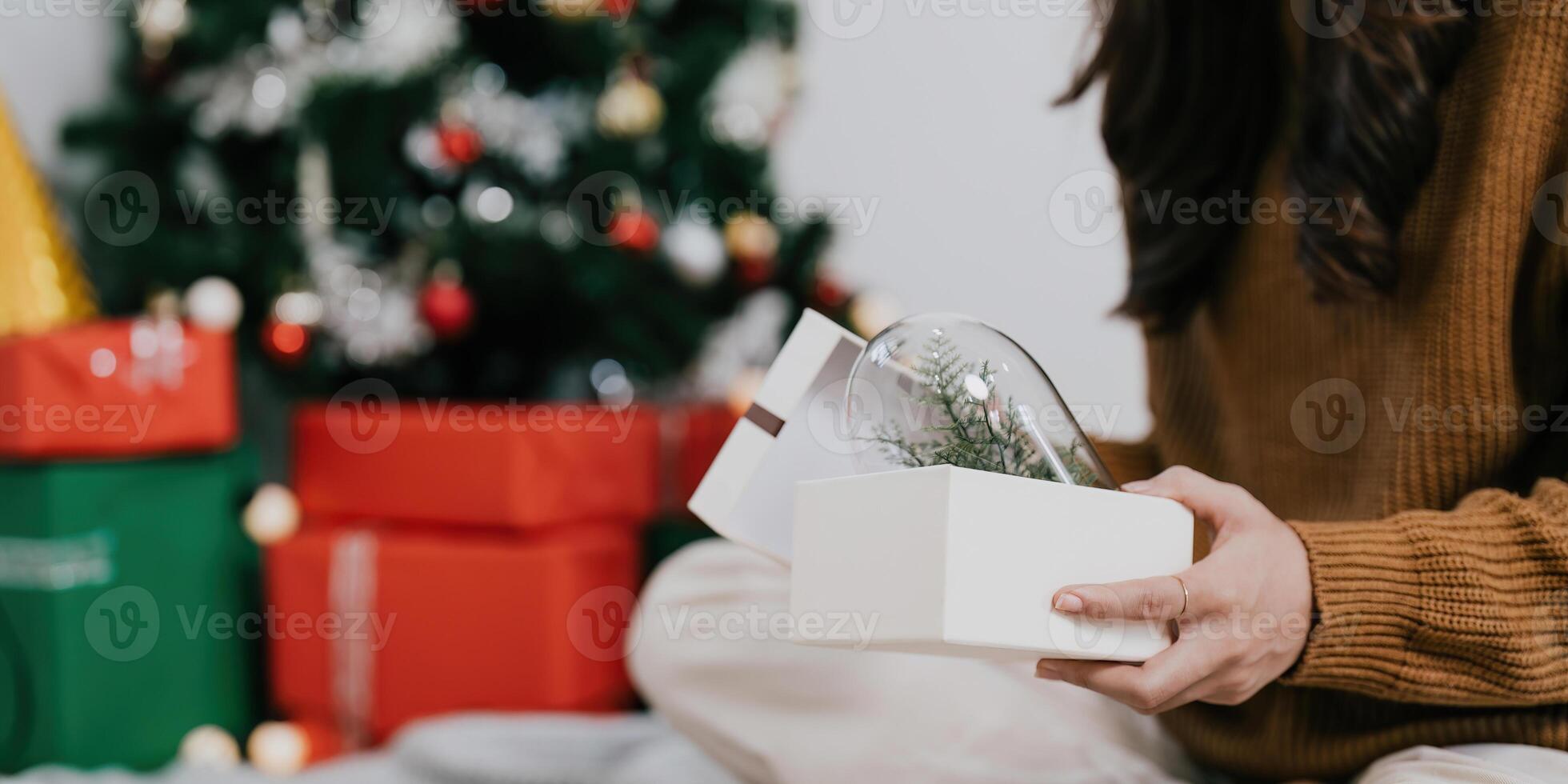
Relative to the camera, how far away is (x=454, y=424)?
120 centimetres

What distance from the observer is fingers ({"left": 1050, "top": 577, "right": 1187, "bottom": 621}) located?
46 centimetres

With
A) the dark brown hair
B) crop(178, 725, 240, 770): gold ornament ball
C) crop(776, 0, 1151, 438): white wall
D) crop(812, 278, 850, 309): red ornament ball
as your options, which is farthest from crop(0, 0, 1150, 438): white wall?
crop(178, 725, 240, 770): gold ornament ball

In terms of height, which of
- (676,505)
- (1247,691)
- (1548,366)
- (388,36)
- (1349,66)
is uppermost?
(388,36)

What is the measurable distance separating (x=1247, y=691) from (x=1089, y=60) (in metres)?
0.48

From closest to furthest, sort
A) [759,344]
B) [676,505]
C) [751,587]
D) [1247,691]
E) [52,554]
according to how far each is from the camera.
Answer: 1. [1247,691]
2. [751,587]
3. [52,554]
4. [676,505]
5. [759,344]

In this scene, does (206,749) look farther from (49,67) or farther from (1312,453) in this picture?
(1312,453)

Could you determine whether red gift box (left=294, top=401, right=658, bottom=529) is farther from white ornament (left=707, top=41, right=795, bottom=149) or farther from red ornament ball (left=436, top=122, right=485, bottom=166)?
white ornament (left=707, top=41, right=795, bottom=149)

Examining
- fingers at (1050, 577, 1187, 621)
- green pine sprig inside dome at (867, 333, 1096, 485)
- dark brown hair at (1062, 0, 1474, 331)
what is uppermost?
dark brown hair at (1062, 0, 1474, 331)

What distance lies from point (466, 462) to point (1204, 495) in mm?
861

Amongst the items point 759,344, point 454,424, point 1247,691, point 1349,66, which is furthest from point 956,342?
point 759,344

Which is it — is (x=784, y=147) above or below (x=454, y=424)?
above

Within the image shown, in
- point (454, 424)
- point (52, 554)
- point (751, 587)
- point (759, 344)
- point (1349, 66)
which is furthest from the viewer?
point (759, 344)

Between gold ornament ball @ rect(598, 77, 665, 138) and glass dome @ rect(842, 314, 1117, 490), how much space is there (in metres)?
0.88

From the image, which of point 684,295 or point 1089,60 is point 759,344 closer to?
point 684,295
